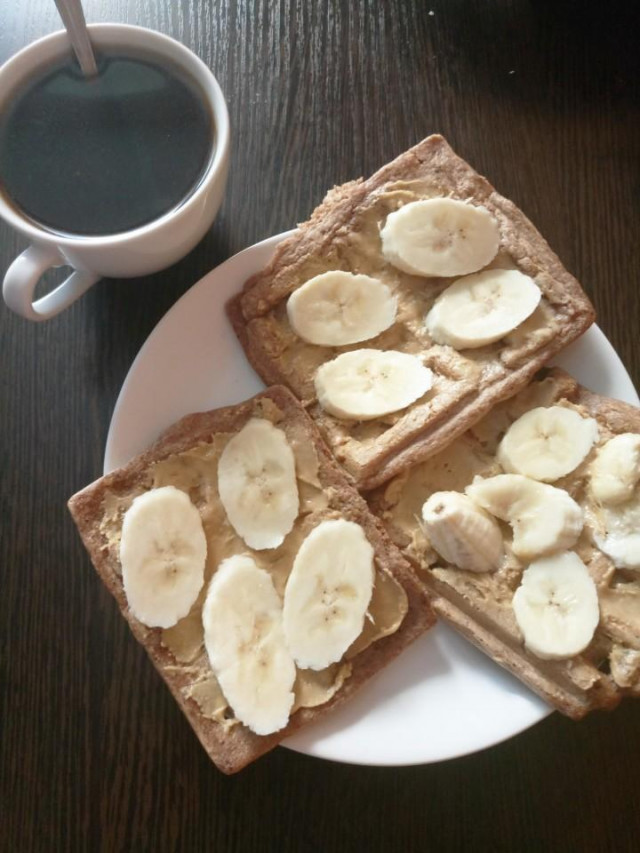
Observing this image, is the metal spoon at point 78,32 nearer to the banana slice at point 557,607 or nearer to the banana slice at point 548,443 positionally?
the banana slice at point 548,443

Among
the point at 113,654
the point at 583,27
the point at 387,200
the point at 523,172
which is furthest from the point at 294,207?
the point at 113,654

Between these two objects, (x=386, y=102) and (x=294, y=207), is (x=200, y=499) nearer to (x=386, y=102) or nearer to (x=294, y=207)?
(x=294, y=207)

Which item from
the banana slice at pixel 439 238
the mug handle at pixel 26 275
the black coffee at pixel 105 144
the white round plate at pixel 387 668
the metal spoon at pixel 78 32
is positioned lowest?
the white round plate at pixel 387 668

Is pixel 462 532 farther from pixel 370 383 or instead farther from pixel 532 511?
pixel 370 383

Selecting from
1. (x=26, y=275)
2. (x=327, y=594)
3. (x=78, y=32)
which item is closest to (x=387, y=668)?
(x=327, y=594)

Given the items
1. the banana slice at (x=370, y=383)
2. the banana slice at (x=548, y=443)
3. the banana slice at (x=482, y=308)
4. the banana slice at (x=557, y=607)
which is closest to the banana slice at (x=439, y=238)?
the banana slice at (x=482, y=308)

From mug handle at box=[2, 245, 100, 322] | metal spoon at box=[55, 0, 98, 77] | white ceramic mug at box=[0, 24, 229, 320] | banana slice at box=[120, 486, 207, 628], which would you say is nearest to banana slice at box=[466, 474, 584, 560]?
banana slice at box=[120, 486, 207, 628]
